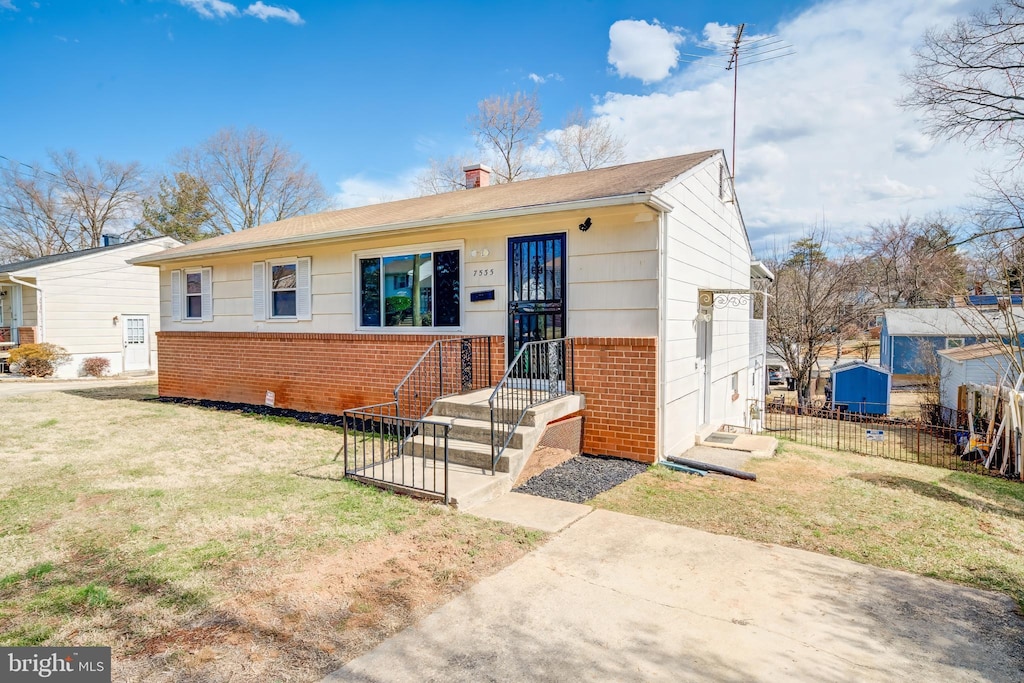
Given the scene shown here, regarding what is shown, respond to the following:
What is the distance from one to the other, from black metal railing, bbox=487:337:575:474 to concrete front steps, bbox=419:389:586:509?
3.9 inches

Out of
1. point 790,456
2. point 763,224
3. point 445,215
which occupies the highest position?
point 763,224

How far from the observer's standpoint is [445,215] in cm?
798

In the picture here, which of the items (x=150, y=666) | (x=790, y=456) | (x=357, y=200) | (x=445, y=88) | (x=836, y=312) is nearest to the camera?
(x=150, y=666)

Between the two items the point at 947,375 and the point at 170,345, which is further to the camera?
the point at 947,375

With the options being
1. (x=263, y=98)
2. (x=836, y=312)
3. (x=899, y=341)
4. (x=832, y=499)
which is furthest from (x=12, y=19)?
(x=899, y=341)

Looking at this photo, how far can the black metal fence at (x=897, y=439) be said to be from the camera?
32.4 ft

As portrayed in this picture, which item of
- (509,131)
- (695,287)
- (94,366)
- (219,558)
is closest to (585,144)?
(509,131)

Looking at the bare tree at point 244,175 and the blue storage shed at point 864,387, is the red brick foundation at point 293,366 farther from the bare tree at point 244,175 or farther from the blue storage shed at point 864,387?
the bare tree at point 244,175

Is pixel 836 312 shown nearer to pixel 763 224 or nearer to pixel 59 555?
pixel 763 224

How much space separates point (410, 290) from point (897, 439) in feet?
41.0

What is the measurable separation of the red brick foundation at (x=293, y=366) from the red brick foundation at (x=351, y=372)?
0.02 metres

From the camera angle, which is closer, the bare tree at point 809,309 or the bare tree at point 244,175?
the bare tree at point 809,309

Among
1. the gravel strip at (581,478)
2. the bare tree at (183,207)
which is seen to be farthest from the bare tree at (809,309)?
the bare tree at (183,207)

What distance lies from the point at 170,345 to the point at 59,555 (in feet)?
31.9
